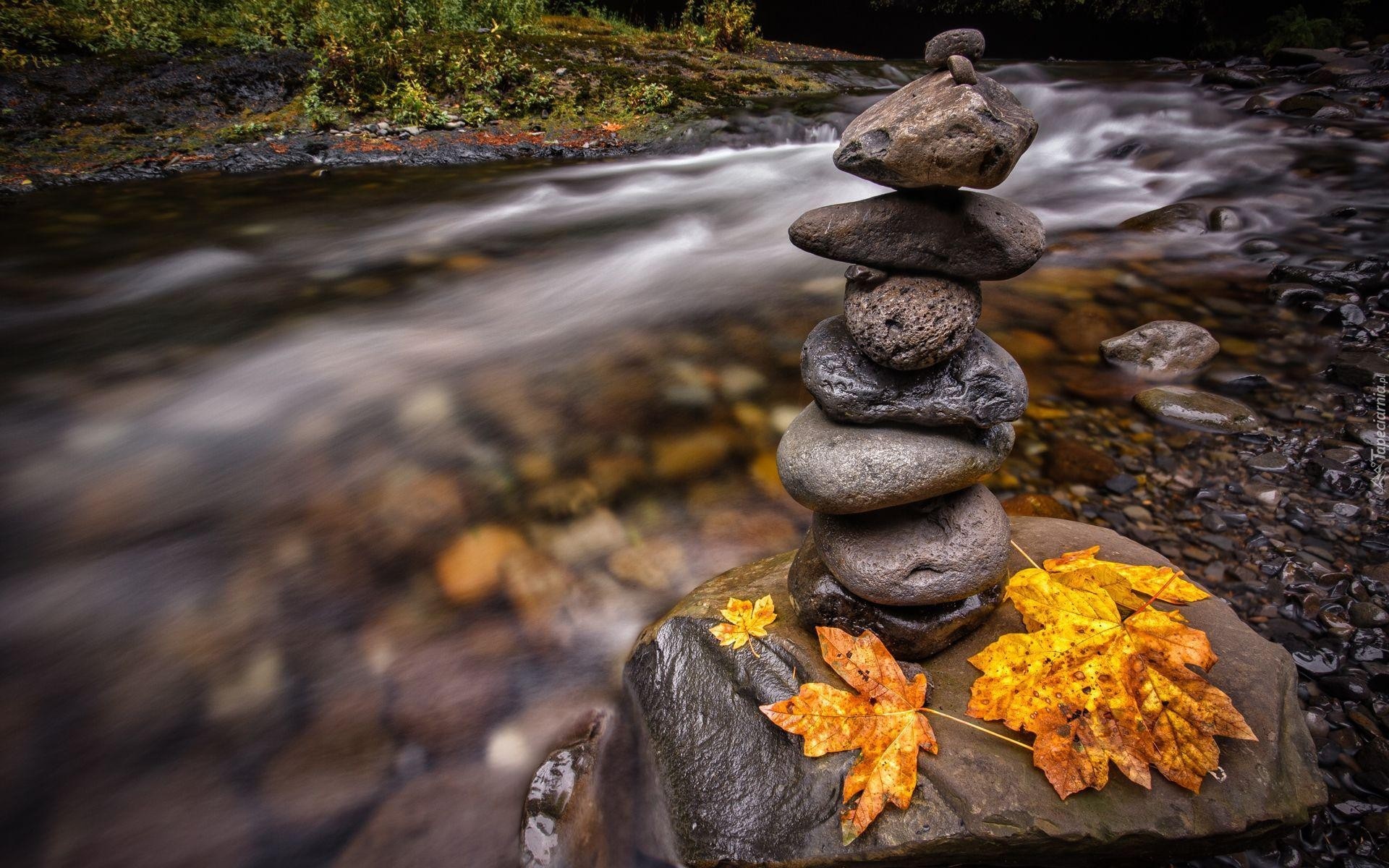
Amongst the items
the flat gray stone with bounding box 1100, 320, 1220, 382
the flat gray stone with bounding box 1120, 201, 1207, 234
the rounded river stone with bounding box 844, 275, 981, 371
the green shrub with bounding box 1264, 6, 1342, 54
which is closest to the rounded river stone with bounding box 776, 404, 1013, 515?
the rounded river stone with bounding box 844, 275, 981, 371

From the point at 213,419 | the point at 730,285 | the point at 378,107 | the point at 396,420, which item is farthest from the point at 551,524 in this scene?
the point at 378,107

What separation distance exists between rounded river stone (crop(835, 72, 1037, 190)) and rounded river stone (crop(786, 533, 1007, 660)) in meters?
1.30

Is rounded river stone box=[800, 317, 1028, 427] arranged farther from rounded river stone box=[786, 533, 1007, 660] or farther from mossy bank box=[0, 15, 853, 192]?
mossy bank box=[0, 15, 853, 192]

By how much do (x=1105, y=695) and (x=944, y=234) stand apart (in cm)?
141

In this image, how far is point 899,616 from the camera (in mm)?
2311

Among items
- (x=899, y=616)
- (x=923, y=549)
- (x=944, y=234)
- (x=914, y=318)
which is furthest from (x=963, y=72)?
(x=899, y=616)

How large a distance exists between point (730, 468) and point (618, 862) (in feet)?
6.33

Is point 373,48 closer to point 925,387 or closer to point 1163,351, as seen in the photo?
point 1163,351

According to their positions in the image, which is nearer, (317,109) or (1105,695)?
(1105,695)

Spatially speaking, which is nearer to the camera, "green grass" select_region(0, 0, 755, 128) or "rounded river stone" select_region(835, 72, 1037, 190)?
"rounded river stone" select_region(835, 72, 1037, 190)

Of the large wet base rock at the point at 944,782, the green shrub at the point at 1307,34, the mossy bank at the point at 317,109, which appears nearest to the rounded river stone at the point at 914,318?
the large wet base rock at the point at 944,782

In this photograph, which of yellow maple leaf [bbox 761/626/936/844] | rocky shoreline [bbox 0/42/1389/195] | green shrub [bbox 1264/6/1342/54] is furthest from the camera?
green shrub [bbox 1264/6/1342/54]

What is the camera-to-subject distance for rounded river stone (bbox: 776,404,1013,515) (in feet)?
7.02

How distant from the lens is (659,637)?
2.62 meters
